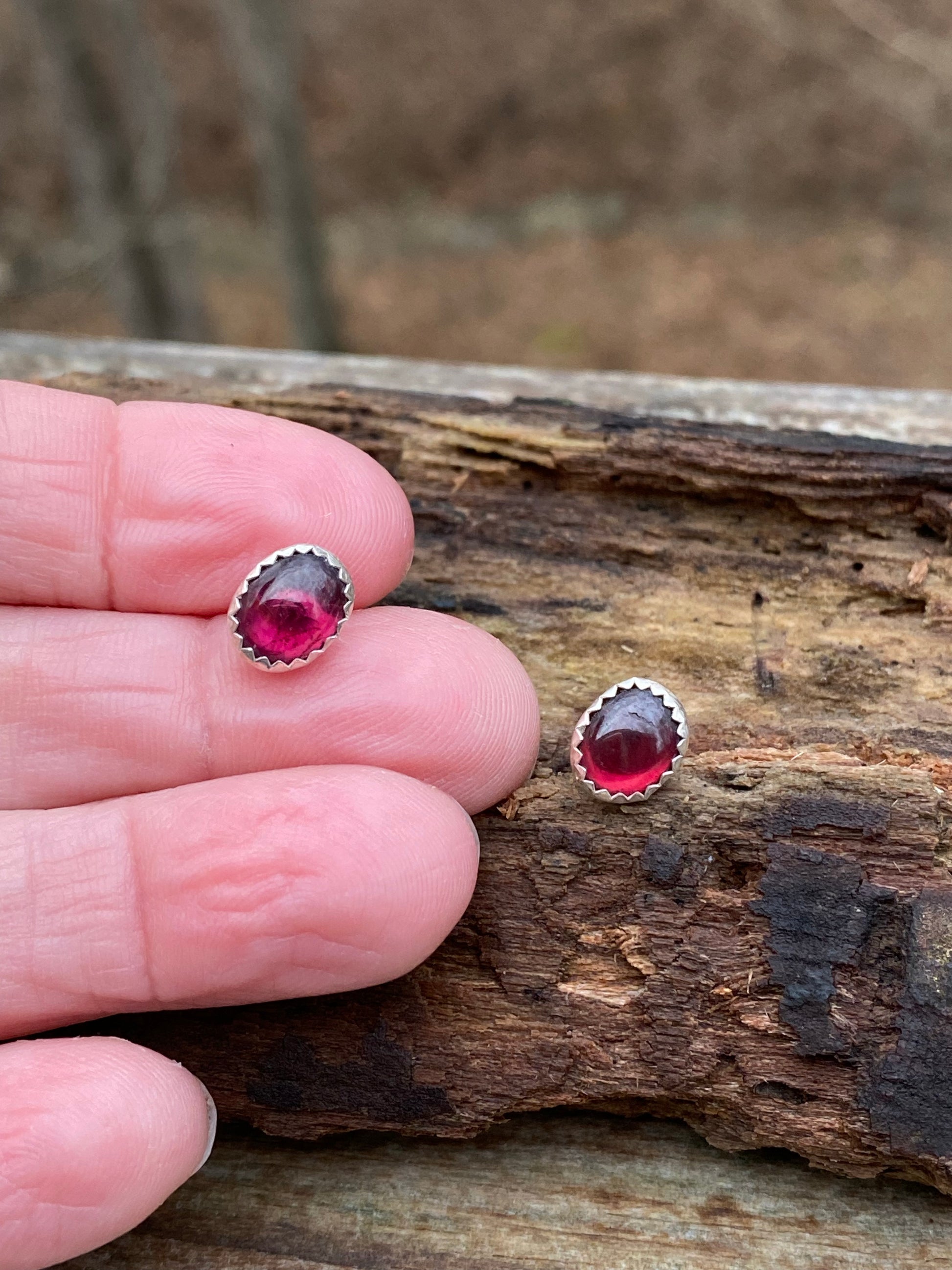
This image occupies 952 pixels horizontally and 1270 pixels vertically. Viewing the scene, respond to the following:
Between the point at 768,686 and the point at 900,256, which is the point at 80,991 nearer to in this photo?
the point at 768,686

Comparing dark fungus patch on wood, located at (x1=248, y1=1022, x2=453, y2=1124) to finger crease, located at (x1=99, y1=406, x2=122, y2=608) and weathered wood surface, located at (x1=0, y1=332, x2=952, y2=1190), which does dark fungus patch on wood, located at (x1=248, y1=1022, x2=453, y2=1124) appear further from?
finger crease, located at (x1=99, y1=406, x2=122, y2=608)

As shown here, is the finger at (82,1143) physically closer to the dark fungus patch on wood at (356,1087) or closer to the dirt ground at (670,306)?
the dark fungus patch on wood at (356,1087)

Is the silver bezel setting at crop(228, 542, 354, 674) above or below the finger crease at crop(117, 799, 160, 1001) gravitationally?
above

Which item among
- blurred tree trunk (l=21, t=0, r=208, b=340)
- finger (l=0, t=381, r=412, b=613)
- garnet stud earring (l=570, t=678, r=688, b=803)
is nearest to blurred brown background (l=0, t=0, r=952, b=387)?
blurred tree trunk (l=21, t=0, r=208, b=340)

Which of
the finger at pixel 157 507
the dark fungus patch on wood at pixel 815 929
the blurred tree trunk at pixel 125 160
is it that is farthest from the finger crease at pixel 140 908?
the blurred tree trunk at pixel 125 160

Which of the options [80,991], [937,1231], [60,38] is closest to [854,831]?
[937,1231]

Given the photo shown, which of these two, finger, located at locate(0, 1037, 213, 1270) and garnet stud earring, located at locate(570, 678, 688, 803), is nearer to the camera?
finger, located at locate(0, 1037, 213, 1270)

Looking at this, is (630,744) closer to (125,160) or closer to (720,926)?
(720,926)
